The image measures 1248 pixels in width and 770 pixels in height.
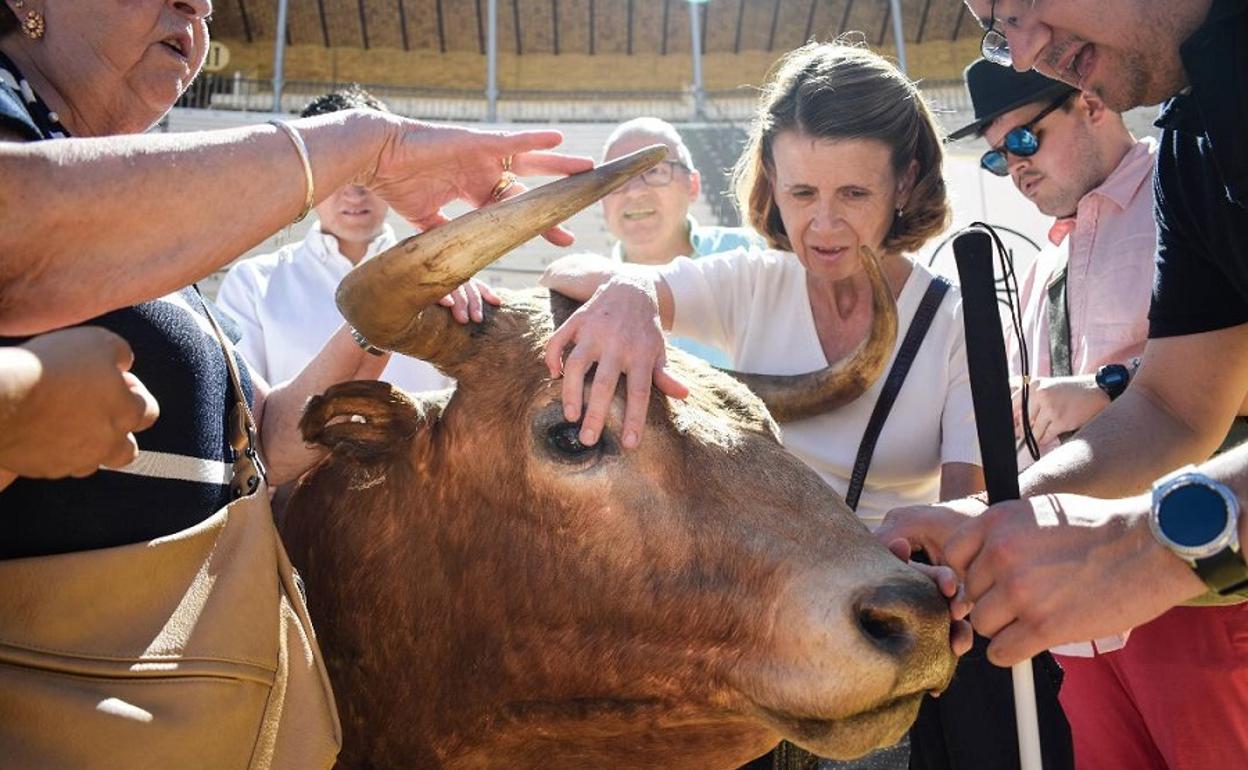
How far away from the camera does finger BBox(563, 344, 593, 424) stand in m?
2.75

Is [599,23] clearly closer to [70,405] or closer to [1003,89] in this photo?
[1003,89]

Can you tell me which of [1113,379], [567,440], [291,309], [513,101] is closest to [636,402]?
[567,440]

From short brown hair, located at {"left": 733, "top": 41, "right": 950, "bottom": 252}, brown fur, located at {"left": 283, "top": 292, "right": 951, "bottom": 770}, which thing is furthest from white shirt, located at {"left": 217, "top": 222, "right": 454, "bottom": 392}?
brown fur, located at {"left": 283, "top": 292, "right": 951, "bottom": 770}

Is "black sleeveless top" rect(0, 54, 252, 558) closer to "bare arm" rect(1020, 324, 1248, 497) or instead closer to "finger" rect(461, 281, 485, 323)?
"finger" rect(461, 281, 485, 323)

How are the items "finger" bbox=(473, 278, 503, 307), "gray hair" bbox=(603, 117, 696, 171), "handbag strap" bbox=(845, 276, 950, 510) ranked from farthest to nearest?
"gray hair" bbox=(603, 117, 696, 171) < "handbag strap" bbox=(845, 276, 950, 510) < "finger" bbox=(473, 278, 503, 307)

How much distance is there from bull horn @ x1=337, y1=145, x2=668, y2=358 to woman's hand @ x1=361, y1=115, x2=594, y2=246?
114 millimetres

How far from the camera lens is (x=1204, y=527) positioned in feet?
7.34

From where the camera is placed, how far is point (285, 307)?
552cm

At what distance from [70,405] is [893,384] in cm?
288

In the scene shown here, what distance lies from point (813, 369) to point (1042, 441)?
879 millimetres

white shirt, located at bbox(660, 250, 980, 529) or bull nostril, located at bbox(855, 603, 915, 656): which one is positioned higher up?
bull nostril, located at bbox(855, 603, 915, 656)

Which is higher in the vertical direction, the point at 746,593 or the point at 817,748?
the point at 746,593

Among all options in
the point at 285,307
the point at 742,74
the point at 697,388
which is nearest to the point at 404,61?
the point at 742,74

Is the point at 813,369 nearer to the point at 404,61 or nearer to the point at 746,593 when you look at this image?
the point at 746,593
